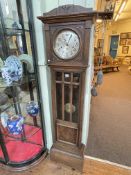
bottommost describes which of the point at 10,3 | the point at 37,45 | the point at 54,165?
the point at 54,165

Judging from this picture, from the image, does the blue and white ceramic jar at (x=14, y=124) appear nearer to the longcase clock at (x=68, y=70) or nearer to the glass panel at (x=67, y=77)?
the longcase clock at (x=68, y=70)

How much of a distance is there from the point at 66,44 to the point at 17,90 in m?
0.82

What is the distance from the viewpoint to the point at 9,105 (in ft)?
5.21

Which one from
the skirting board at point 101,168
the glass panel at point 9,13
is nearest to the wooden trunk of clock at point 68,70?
the skirting board at point 101,168

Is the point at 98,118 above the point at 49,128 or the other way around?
the other way around

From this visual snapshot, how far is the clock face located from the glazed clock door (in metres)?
0.17

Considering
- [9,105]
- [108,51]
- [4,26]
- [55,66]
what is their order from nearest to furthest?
[55,66], [4,26], [9,105], [108,51]

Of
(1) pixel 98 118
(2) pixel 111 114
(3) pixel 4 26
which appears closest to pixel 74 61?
(3) pixel 4 26

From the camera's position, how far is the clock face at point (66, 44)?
1.13 metres

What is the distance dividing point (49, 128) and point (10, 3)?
1.55 metres

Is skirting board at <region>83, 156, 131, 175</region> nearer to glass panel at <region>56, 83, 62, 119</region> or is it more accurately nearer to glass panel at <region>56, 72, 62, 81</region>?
glass panel at <region>56, 83, 62, 119</region>

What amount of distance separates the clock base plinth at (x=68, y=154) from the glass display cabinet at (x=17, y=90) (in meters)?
0.19

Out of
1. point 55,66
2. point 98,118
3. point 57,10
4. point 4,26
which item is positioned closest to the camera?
point 57,10

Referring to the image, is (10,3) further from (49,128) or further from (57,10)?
(49,128)
